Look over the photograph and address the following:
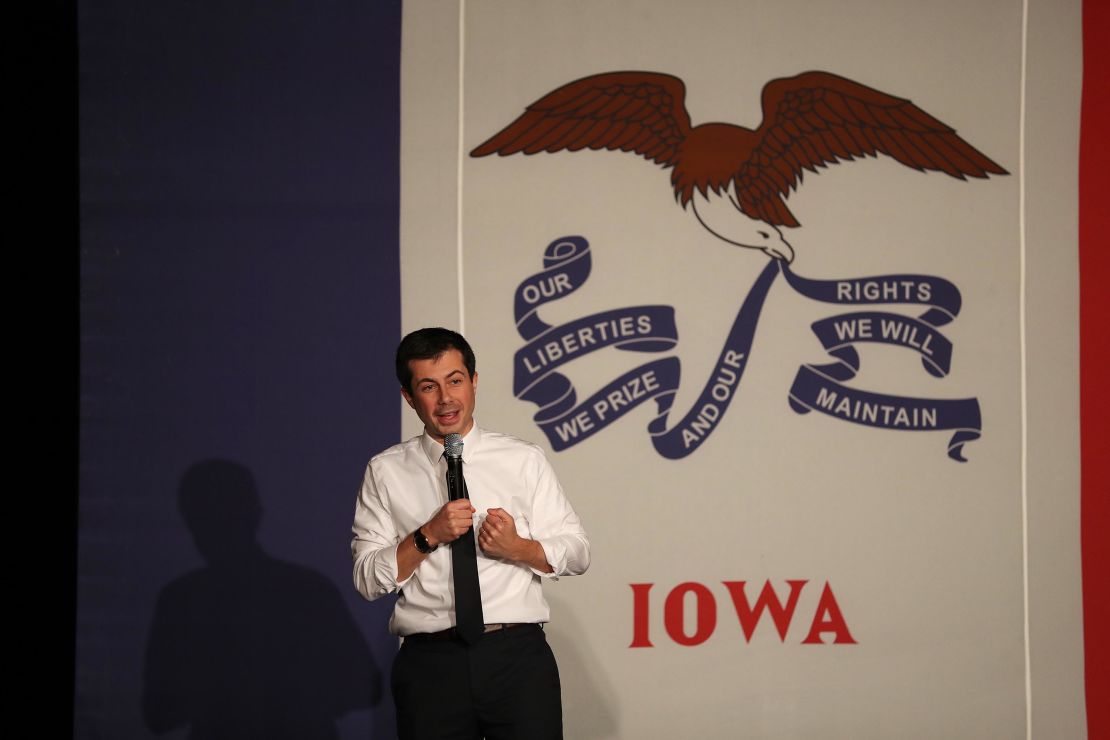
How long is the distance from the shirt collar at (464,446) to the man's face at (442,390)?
7 cm

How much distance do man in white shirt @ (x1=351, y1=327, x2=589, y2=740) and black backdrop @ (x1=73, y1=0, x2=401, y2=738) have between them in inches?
49.8

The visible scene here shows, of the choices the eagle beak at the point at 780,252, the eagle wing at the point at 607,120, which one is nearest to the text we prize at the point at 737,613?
the eagle beak at the point at 780,252

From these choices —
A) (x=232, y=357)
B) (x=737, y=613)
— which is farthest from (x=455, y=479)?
(x=737, y=613)

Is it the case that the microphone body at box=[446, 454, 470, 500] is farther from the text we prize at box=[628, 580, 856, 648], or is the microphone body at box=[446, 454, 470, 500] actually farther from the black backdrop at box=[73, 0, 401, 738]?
the text we prize at box=[628, 580, 856, 648]

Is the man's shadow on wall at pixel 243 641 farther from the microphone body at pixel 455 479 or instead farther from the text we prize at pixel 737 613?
the microphone body at pixel 455 479

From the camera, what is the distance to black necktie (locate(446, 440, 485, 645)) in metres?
2.16

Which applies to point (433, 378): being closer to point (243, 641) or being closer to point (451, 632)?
point (451, 632)

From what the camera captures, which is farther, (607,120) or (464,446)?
(607,120)

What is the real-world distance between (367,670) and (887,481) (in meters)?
1.98

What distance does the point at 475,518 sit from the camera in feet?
7.83

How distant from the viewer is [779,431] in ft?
12.1

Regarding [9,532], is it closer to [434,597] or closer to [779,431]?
[434,597]

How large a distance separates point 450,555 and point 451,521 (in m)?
0.23

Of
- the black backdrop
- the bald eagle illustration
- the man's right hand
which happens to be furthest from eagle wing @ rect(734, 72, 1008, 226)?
the man's right hand
